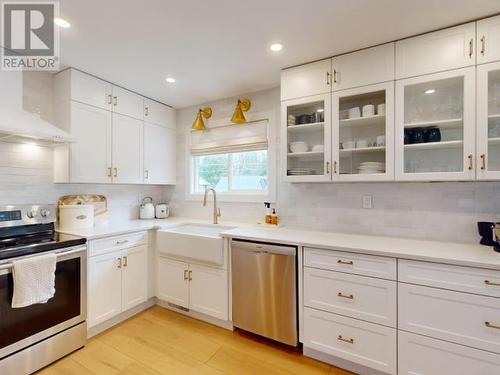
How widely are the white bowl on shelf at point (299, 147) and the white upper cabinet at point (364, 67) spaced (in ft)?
1.73

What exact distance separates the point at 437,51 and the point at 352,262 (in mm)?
1597

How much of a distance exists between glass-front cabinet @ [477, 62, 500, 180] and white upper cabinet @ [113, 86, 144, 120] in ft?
10.1

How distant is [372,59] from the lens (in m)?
1.95

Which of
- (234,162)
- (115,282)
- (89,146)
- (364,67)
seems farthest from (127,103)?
(364,67)

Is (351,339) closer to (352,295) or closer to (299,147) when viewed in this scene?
(352,295)

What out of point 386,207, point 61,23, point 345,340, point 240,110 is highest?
point 61,23

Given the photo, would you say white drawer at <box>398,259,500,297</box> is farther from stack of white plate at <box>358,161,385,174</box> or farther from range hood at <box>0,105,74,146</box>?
range hood at <box>0,105,74,146</box>

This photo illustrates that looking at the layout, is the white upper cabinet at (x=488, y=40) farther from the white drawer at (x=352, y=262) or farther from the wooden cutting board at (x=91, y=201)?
the wooden cutting board at (x=91, y=201)

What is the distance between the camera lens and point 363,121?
6.84 ft

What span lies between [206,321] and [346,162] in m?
2.01

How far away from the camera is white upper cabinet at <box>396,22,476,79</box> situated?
166 cm

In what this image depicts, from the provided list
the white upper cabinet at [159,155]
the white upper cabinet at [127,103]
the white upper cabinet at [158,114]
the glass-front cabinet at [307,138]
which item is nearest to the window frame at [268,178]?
the glass-front cabinet at [307,138]

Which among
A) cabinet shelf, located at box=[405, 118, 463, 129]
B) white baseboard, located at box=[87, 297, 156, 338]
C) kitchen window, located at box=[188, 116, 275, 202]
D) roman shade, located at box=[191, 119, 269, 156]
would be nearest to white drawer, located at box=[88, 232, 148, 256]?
white baseboard, located at box=[87, 297, 156, 338]

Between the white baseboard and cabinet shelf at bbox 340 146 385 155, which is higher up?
cabinet shelf at bbox 340 146 385 155
